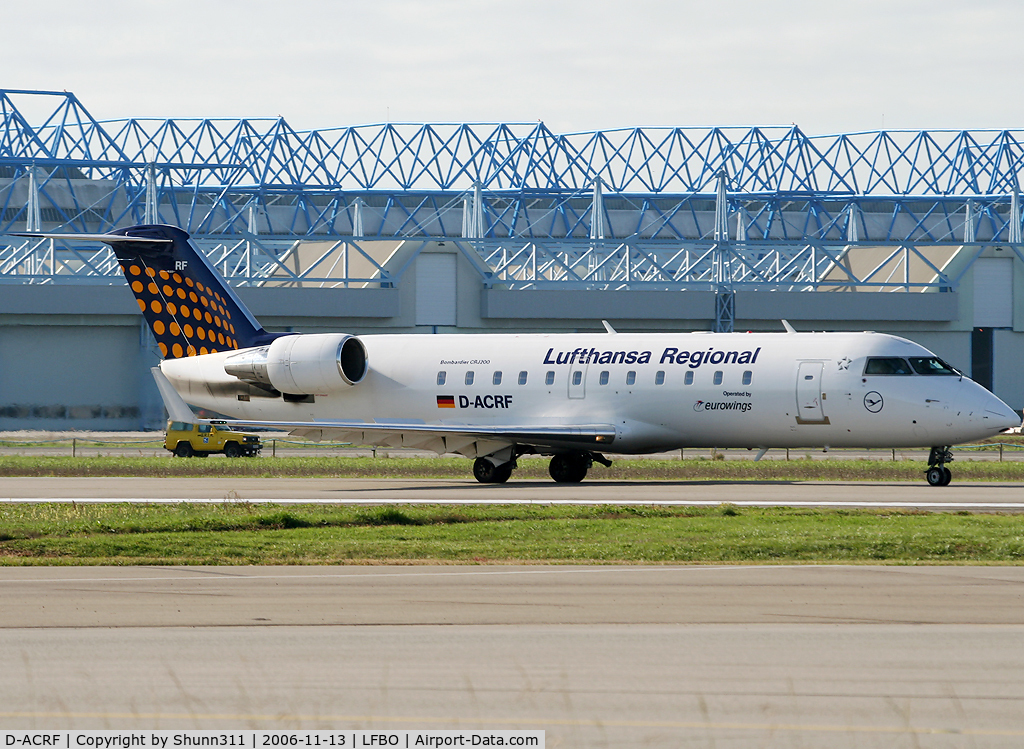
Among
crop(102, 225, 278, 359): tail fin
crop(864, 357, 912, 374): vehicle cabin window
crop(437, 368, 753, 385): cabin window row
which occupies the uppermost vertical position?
crop(102, 225, 278, 359): tail fin

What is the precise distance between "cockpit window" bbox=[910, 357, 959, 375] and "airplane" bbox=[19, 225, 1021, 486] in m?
0.03

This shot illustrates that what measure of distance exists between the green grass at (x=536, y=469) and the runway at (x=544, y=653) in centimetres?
2225

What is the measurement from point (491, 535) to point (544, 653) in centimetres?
932

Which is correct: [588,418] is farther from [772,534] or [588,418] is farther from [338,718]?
[338,718]

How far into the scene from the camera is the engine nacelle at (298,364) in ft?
114

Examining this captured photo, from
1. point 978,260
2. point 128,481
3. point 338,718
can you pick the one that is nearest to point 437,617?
point 338,718

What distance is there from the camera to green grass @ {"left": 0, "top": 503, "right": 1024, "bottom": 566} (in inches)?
701

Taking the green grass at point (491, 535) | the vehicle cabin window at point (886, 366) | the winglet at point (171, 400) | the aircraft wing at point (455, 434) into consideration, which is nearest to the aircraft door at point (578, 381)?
the aircraft wing at point (455, 434)

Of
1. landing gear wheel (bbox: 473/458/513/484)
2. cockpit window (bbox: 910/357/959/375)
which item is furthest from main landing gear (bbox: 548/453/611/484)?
cockpit window (bbox: 910/357/959/375)

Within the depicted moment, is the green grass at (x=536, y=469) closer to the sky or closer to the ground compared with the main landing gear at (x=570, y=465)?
closer to the ground

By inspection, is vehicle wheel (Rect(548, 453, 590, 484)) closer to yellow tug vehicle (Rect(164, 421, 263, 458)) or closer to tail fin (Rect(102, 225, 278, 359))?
tail fin (Rect(102, 225, 278, 359))

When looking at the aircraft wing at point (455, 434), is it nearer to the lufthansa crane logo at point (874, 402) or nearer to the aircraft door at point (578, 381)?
the aircraft door at point (578, 381)

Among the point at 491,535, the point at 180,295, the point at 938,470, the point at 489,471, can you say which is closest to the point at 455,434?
the point at 489,471

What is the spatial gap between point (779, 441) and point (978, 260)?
51.8 meters
